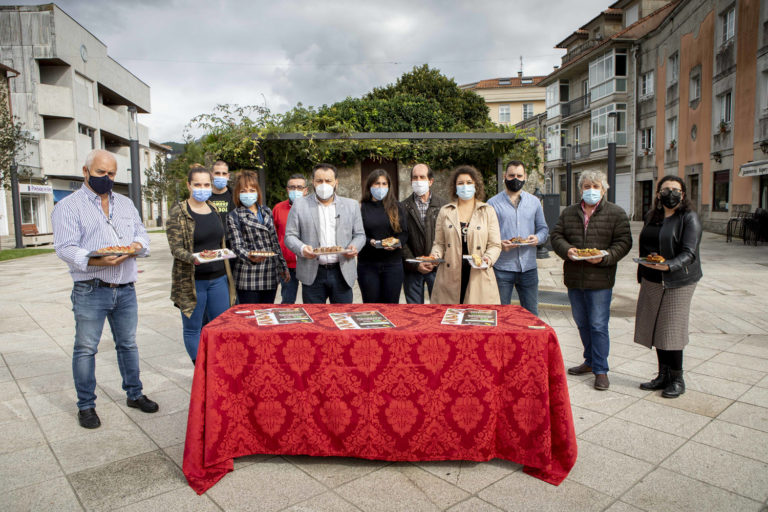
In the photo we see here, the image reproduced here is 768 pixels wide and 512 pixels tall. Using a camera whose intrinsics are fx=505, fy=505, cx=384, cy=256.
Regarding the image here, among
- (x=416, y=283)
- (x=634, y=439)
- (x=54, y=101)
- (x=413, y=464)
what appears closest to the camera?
(x=413, y=464)

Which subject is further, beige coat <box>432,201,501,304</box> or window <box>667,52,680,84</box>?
window <box>667,52,680,84</box>

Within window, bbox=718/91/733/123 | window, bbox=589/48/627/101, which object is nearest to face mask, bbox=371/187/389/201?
window, bbox=718/91/733/123

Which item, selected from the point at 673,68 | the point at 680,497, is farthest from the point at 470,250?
the point at 673,68

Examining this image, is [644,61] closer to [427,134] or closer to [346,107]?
[346,107]

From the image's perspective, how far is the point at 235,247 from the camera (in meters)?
4.62

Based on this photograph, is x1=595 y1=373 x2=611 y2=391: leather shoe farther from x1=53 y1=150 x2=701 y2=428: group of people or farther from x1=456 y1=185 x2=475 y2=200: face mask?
x1=456 y1=185 x2=475 y2=200: face mask

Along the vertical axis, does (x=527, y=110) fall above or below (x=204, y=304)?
above

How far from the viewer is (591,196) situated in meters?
4.42

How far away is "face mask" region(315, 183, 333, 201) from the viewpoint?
4.43 m

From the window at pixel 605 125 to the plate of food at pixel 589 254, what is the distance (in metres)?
30.1

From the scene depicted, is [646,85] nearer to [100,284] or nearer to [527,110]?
[527,110]

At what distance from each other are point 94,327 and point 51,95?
100ft

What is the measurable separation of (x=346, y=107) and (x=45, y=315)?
10328mm

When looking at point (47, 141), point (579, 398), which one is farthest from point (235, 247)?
point (47, 141)
